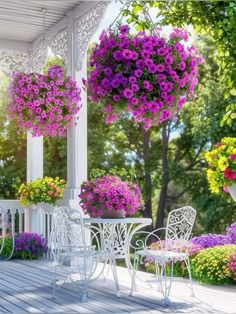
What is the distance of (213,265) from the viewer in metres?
5.37

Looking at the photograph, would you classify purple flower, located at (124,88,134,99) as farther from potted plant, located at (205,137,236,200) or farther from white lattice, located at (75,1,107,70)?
white lattice, located at (75,1,107,70)

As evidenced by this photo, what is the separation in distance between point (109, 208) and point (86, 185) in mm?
345

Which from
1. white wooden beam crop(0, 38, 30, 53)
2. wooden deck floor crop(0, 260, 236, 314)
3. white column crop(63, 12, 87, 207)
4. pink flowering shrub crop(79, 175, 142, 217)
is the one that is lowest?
Answer: wooden deck floor crop(0, 260, 236, 314)

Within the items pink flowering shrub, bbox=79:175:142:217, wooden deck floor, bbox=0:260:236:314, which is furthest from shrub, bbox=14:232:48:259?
pink flowering shrub, bbox=79:175:142:217

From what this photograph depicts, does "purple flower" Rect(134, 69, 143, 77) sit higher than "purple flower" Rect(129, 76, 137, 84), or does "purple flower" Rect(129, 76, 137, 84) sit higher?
"purple flower" Rect(134, 69, 143, 77)

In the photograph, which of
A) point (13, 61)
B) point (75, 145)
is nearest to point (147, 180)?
point (13, 61)

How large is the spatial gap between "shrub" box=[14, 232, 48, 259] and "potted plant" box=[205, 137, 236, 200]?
12.1 feet

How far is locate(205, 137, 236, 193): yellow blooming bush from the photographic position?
4082 millimetres

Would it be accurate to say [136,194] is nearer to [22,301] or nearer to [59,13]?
[22,301]

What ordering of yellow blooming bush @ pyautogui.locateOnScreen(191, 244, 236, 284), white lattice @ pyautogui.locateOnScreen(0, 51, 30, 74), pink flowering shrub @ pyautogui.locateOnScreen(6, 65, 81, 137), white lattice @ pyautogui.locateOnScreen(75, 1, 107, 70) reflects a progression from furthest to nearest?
white lattice @ pyautogui.locateOnScreen(0, 51, 30, 74) < white lattice @ pyautogui.locateOnScreen(75, 1, 107, 70) < pink flowering shrub @ pyautogui.locateOnScreen(6, 65, 81, 137) < yellow blooming bush @ pyautogui.locateOnScreen(191, 244, 236, 284)

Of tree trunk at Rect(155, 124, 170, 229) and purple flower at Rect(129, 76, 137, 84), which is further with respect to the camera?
tree trunk at Rect(155, 124, 170, 229)

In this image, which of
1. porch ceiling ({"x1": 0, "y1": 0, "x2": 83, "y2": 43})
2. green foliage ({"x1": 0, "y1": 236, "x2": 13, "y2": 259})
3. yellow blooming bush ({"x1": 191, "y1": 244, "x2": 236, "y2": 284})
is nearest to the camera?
yellow blooming bush ({"x1": 191, "y1": 244, "x2": 236, "y2": 284})

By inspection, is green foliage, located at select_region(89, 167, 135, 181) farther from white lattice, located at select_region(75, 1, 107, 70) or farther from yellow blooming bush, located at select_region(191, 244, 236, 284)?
white lattice, located at select_region(75, 1, 107, 70)

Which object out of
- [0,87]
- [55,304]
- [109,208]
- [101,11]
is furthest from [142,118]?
[0,87]
